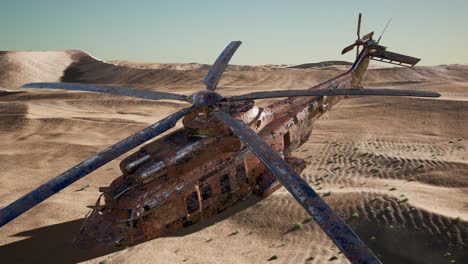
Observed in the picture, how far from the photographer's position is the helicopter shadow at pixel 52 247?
28.7 feet

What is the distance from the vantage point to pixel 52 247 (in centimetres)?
926

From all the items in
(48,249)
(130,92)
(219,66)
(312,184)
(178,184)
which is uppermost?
(219,66)

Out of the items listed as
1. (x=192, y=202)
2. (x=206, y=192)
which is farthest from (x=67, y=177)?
(x=206, y=192)

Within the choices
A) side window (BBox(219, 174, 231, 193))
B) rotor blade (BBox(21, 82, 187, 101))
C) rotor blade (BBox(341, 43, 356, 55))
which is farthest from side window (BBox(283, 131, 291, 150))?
rotor blade (BBox(341, 43, 356, 55))

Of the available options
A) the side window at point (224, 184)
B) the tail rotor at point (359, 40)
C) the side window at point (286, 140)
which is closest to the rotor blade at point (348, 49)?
the tail rotor at point (359, 40)

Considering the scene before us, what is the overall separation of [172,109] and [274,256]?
74.6 feet

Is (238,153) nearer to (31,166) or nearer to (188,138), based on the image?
(188,138)

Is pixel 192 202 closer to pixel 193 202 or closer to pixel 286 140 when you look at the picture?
pixel 193 202

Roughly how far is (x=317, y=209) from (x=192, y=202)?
4.02 m

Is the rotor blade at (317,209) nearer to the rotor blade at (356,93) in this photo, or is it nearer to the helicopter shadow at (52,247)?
the rotor blade at (356,93)

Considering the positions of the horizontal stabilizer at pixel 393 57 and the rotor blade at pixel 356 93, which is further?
the horizontal stabilizer at pixel 393 57

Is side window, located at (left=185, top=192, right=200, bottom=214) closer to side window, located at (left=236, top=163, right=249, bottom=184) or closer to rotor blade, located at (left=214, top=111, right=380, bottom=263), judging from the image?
side window, located at (left=236, top=163, right=249, bottom=184)

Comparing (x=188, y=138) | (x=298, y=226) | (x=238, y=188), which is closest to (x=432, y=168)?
(x=298, y=226)

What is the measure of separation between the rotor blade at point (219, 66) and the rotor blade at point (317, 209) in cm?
378
